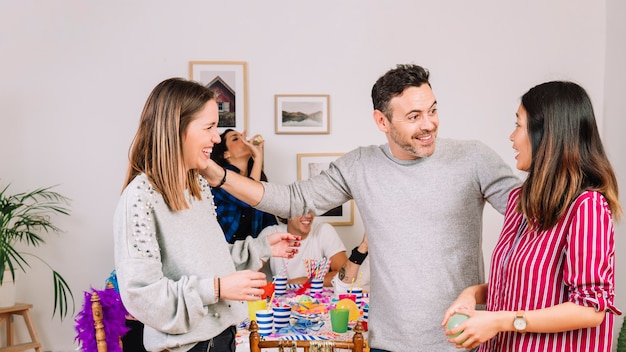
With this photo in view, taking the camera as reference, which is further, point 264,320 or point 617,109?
point 617,109

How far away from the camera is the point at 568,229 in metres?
1.39

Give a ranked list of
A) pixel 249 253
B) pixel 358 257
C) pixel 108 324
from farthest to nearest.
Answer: pixel 358 257, pixel 108 324, pixel 249 253

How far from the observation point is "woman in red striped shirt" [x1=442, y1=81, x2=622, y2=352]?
135cm

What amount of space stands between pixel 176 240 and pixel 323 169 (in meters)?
2.63

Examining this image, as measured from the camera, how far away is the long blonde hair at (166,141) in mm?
1663

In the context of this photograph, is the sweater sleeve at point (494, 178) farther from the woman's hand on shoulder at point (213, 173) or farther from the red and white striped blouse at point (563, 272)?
the woman's hand on shoulder at point (213, 173)

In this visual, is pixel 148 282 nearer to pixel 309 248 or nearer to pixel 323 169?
pixel 309 248

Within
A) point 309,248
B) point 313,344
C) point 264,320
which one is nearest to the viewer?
point 313,344

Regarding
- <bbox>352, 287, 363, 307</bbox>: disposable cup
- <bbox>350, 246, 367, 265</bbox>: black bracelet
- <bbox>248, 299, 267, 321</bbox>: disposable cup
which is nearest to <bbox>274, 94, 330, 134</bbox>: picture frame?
<bbox>350, 246, 367, 265</bbox>: black bracelet

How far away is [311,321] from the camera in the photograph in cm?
257

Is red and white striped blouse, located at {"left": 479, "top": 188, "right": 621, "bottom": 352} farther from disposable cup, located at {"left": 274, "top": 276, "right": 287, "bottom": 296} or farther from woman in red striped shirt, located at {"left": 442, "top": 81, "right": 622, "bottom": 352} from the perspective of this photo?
disposable cup, located at {"left": 274, "top": 276, "right": 287, "bottom": 296}

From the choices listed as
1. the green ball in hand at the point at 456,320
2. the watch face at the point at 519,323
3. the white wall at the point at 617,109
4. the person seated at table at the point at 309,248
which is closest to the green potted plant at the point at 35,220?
the person seated at table at the point at 309,248

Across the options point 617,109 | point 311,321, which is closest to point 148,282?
point 311,321

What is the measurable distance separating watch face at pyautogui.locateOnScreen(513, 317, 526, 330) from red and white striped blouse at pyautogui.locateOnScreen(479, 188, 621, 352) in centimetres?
8
